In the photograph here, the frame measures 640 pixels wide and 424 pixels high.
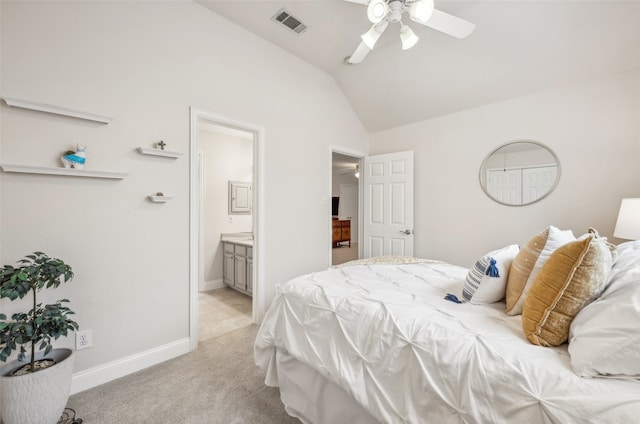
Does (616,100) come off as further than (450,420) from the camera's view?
Yes

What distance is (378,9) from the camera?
68.2 inches

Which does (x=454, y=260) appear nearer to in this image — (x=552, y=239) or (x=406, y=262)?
(x=406, y=262)

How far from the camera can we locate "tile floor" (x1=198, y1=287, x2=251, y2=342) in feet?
8.81

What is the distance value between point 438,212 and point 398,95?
1.65 meters

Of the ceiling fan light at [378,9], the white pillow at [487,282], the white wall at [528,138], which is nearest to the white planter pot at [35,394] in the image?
the white pillow at [487,282]

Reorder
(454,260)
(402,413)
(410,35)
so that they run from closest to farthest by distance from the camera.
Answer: (402,413), (410,35), (454,260)

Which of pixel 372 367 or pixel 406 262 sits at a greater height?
pixel 406 262

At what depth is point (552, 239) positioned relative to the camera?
3.94 feet

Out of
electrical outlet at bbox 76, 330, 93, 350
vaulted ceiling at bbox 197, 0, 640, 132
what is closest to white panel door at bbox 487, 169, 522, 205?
vaulted ceiling at bbox 197, 0, 640, 132

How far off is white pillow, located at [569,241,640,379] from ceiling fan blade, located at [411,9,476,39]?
185 centimetres

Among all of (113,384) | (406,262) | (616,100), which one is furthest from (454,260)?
(113,384)

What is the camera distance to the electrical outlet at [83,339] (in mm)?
1758

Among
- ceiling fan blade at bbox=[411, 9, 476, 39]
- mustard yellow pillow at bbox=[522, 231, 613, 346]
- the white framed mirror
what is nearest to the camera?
mustard yellow pillow at bbox=[522, 231, 613, 346]

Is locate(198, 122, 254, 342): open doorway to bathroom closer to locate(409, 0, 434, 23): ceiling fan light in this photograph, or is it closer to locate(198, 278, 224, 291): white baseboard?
locate(198, 278, 224, 291): white baseboard
